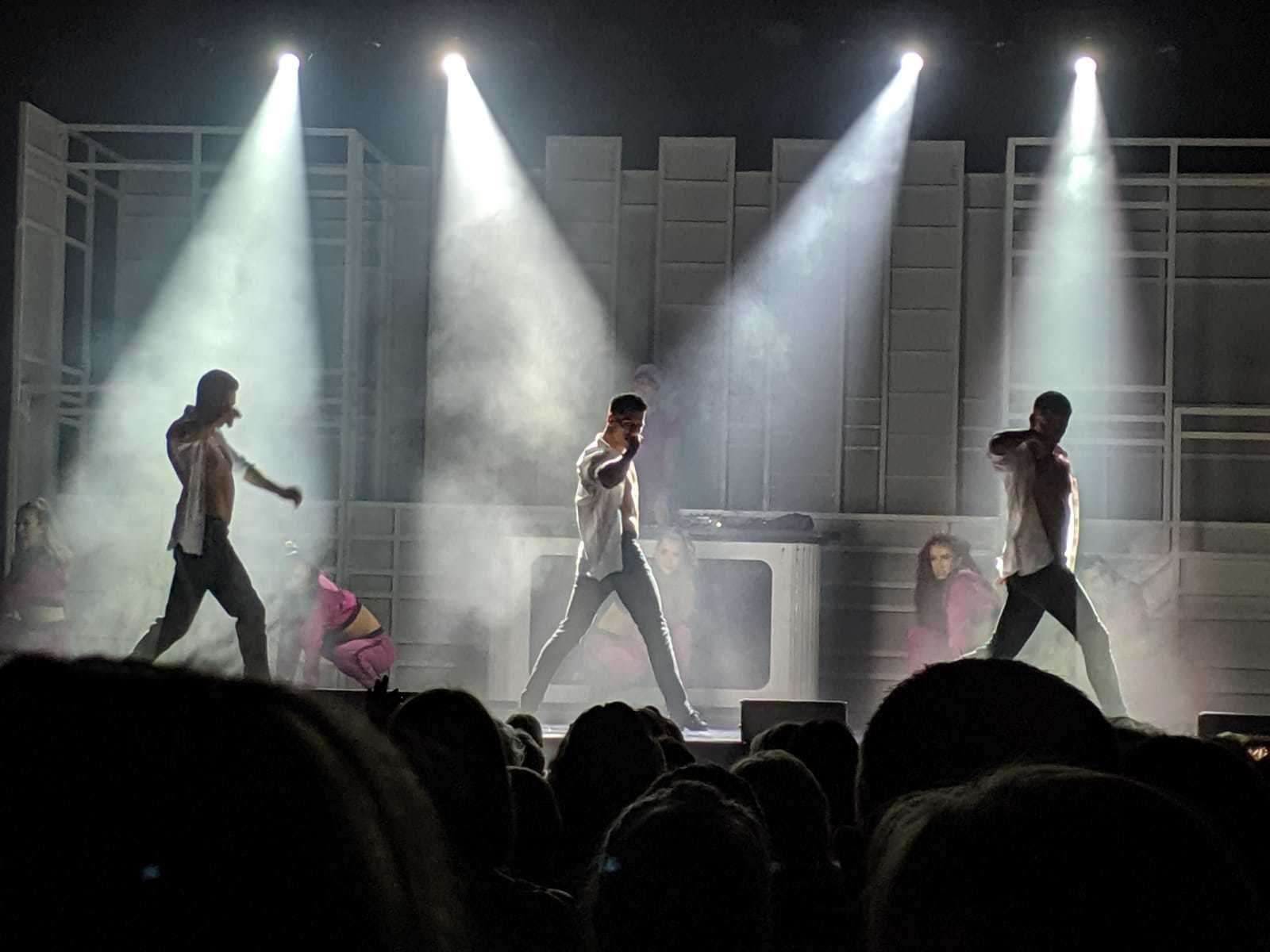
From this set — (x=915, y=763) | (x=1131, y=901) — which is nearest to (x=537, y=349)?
(x=915, y=763)

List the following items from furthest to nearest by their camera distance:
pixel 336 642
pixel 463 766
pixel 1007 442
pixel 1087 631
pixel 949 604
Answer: pixel 336 642 < pixel 949 604 < pixel 1007 442 < pixel 1087 631 < pixel 463 766

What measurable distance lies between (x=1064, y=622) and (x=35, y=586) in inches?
276

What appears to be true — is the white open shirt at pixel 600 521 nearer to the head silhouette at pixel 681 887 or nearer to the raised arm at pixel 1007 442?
the raised arm at pixel 1007 442

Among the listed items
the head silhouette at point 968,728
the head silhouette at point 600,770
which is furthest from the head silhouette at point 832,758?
the head silhouette at point 968,728

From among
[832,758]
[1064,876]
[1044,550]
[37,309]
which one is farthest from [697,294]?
[1064,876]

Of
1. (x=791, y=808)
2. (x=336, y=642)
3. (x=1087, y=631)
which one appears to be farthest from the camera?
(x=336, y=642)

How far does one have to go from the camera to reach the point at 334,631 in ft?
37.5

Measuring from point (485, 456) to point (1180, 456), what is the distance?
5421 mm

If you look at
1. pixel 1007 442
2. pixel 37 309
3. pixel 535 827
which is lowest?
pixel 535 827

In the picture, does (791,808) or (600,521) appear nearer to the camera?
(791,808)

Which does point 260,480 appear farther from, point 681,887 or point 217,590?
point 681,887

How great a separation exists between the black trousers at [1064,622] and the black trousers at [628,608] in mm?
1733

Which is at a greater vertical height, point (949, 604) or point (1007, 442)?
point (1007, 442)

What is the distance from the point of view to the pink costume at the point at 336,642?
11.4 metres
